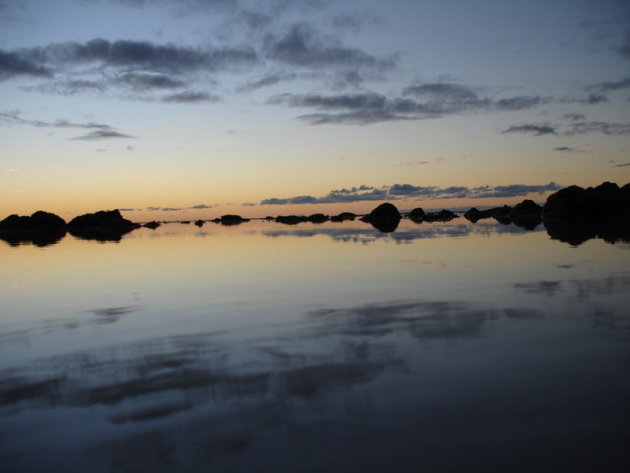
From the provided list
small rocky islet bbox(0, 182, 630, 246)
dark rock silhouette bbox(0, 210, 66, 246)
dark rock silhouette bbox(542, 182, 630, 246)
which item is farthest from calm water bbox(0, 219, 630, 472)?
dark rock silhouette bbox(0, 210, 66, 246)

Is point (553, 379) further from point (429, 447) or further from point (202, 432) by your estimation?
point (202, 432)

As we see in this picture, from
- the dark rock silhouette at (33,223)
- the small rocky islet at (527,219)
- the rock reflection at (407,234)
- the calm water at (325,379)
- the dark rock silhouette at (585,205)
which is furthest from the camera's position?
the dark rock silhouette at (33,223)

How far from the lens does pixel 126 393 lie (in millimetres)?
5871

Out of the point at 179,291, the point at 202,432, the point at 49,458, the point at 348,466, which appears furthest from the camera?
the point at 179,291

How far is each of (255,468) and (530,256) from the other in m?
18.0

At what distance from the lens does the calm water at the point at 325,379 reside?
14.2 ft

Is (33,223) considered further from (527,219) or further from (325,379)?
(325,379)

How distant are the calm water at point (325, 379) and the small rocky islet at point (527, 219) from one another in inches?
726

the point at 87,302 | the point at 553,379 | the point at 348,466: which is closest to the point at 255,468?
the point at 348,466

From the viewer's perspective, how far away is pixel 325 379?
607 centimetres

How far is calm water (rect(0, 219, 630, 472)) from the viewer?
4320 millimetres

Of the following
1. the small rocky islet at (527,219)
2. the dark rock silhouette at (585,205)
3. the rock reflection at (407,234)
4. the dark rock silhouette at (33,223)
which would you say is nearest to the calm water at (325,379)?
the small rocky islet at (527,219)

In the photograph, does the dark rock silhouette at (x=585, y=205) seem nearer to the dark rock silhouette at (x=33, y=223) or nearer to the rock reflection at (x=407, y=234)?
the rock reflection at (x=407, y=234)

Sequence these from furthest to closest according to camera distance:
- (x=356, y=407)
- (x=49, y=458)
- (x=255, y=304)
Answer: (x=255, y=304), (x=356, y=407), (x=49, y=458)
